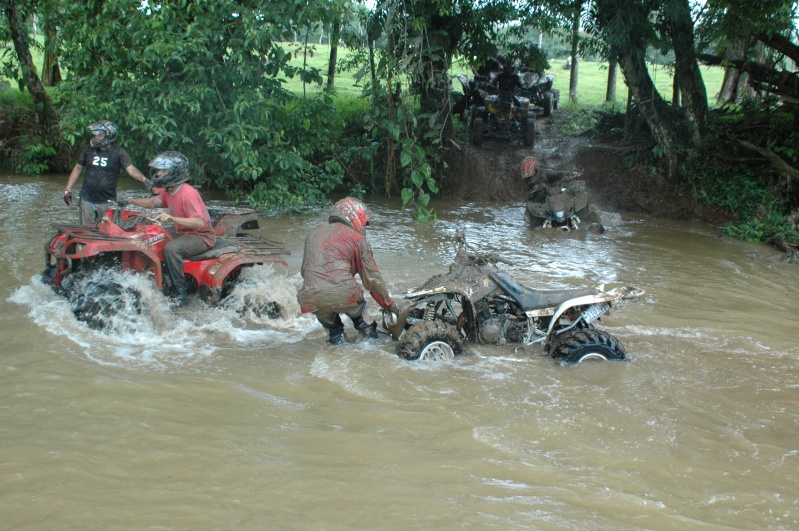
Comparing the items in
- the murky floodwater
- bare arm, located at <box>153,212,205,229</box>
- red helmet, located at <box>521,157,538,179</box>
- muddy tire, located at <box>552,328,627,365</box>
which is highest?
red helmet, located at <box>521,157,538,179</box>

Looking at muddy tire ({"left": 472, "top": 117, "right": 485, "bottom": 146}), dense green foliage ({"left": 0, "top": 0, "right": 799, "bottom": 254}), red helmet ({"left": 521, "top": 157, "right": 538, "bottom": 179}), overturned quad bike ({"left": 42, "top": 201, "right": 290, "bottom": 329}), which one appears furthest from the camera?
muddy tire ({"left": 472, "top": 117, "right": 485, "bottom": 146})

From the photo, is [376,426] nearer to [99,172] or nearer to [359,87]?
[99,172]

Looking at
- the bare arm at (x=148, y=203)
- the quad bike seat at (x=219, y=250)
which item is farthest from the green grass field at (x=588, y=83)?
the bare arm at (x=148, y=203)

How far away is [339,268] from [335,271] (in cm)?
5

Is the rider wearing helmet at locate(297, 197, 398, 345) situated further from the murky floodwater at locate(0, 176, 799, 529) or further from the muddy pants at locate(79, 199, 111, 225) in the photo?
the muddy pants at locate(79, 199, 111, 225)

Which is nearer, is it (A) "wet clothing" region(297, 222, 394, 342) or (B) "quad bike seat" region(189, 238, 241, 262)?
(A) "wet clothing" region(297, 222, 394, 342)

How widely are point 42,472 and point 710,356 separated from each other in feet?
18.6

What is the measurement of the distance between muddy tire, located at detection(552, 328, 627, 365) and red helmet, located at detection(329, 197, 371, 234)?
2.05 metres

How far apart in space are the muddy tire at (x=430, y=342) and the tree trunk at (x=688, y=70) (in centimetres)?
975

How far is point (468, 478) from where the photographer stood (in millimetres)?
4281

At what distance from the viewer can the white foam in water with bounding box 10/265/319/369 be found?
6.52m

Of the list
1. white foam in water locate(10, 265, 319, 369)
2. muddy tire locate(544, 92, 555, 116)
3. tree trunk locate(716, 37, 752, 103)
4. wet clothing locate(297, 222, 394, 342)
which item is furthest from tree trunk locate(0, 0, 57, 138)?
tree trunk locate(716, 37, 752, 103)

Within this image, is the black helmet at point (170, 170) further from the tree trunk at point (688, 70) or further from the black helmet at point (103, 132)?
the tree trunk at point (688, 70)

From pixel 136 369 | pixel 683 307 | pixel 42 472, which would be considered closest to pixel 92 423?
pixel 42 472
